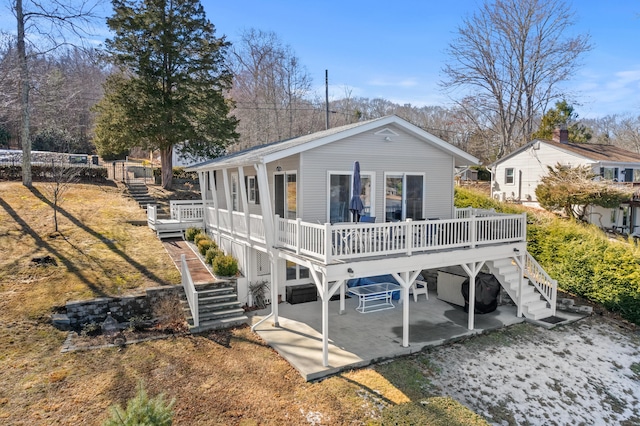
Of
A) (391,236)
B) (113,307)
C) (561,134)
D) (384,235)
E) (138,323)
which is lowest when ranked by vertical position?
(138,323)

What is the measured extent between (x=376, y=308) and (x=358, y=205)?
4.00 meters

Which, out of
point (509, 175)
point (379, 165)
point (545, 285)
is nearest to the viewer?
point (379, 165)

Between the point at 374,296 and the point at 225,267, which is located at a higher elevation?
the point at 225,267

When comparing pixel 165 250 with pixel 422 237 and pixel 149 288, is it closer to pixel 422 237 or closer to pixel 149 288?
pixel 149 288

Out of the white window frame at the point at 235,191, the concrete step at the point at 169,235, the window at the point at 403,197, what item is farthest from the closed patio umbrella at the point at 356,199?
the concrete step at the point at 169,235

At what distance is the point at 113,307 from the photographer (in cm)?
1085

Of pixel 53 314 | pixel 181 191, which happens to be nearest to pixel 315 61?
pixel 181 191

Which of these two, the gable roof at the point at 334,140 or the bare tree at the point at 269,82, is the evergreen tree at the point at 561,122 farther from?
the gable roof at the point at 334,140

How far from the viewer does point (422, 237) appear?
9.74m

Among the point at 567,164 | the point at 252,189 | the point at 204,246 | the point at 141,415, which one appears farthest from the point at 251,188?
the point at 567,164

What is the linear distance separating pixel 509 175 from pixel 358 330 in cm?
2462

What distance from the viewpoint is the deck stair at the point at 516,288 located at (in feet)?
38.8

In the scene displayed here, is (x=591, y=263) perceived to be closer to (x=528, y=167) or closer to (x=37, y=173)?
(x=528, y=167)

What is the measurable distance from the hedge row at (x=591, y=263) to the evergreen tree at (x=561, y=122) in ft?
66.7
